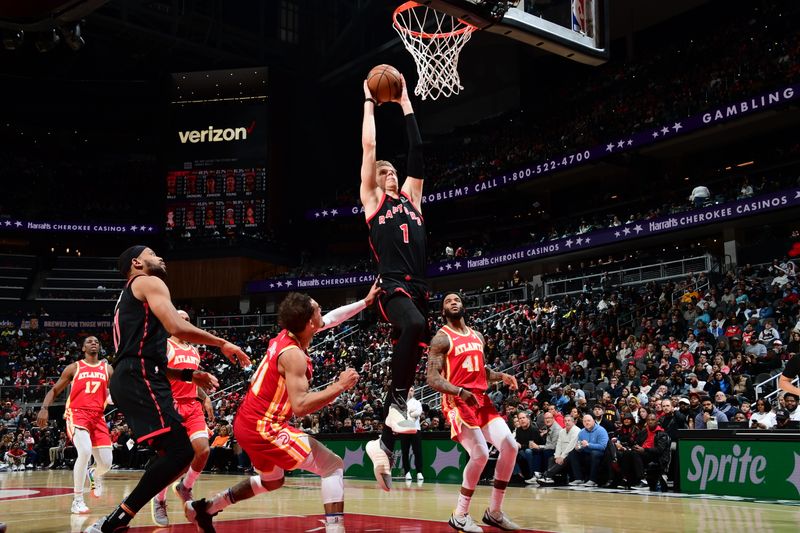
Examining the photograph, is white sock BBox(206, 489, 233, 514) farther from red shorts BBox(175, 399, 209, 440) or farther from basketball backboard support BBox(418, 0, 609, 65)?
basketball backboard support BBox(418, 0, 609, 65)

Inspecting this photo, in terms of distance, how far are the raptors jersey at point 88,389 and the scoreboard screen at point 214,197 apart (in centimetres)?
2499

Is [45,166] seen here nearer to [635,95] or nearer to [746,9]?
[635,95]

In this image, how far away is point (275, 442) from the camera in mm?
5277

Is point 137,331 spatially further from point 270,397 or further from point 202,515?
point 202,515

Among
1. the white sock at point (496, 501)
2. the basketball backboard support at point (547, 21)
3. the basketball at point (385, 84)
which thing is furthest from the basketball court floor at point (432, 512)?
the basketball backboard support at point (547, 21)

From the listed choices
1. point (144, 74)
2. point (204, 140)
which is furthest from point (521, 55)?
point (144, 74)

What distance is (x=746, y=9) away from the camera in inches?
1219

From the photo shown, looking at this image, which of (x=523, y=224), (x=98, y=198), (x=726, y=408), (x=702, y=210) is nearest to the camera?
(x=726, y=408)

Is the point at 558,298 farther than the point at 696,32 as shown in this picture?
No

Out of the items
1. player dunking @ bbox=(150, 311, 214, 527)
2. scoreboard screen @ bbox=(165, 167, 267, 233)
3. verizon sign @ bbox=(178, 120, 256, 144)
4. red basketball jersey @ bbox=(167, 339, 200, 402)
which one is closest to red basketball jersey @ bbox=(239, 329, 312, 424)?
player dunking @ bbox=(150, 311, 214, 527)

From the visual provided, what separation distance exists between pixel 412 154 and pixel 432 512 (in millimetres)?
4375

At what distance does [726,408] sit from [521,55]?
2681cm

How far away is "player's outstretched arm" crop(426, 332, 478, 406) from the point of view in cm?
662

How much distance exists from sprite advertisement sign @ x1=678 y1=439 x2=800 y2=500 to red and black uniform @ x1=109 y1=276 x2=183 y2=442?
28.5ft
